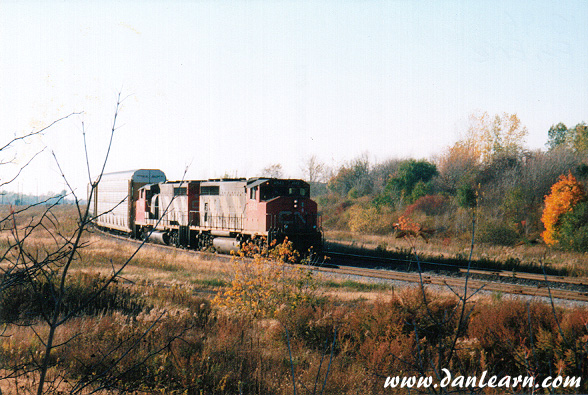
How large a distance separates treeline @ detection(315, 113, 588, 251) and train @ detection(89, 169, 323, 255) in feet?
36.8

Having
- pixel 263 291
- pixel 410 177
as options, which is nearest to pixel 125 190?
pixel 263 291

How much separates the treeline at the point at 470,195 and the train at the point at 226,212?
441 inches

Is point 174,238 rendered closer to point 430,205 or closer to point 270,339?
point 270,339

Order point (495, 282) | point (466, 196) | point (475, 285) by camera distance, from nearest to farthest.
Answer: point (475, 285), point (495, 282), point (466, 196)

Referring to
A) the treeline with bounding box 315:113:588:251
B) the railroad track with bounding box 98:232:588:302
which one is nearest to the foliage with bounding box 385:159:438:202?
the treeline with bounding box 315:113:588:251

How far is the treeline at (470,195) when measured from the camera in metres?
33.3

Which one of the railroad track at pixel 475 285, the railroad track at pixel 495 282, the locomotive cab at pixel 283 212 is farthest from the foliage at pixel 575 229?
the locomotive cab at pixel 283 212

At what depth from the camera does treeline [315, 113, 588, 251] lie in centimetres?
3328

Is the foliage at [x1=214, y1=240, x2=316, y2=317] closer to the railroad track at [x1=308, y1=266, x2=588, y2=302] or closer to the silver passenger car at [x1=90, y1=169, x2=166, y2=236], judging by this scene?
the railroad track at [x1=308, y1=266, x2=588, y2=302]

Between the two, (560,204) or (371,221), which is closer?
(560,204)

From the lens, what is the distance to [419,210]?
4091 centimetres

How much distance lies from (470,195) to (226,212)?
929 inches

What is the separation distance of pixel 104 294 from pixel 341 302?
20.1ft

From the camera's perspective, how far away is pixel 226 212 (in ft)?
78.5
